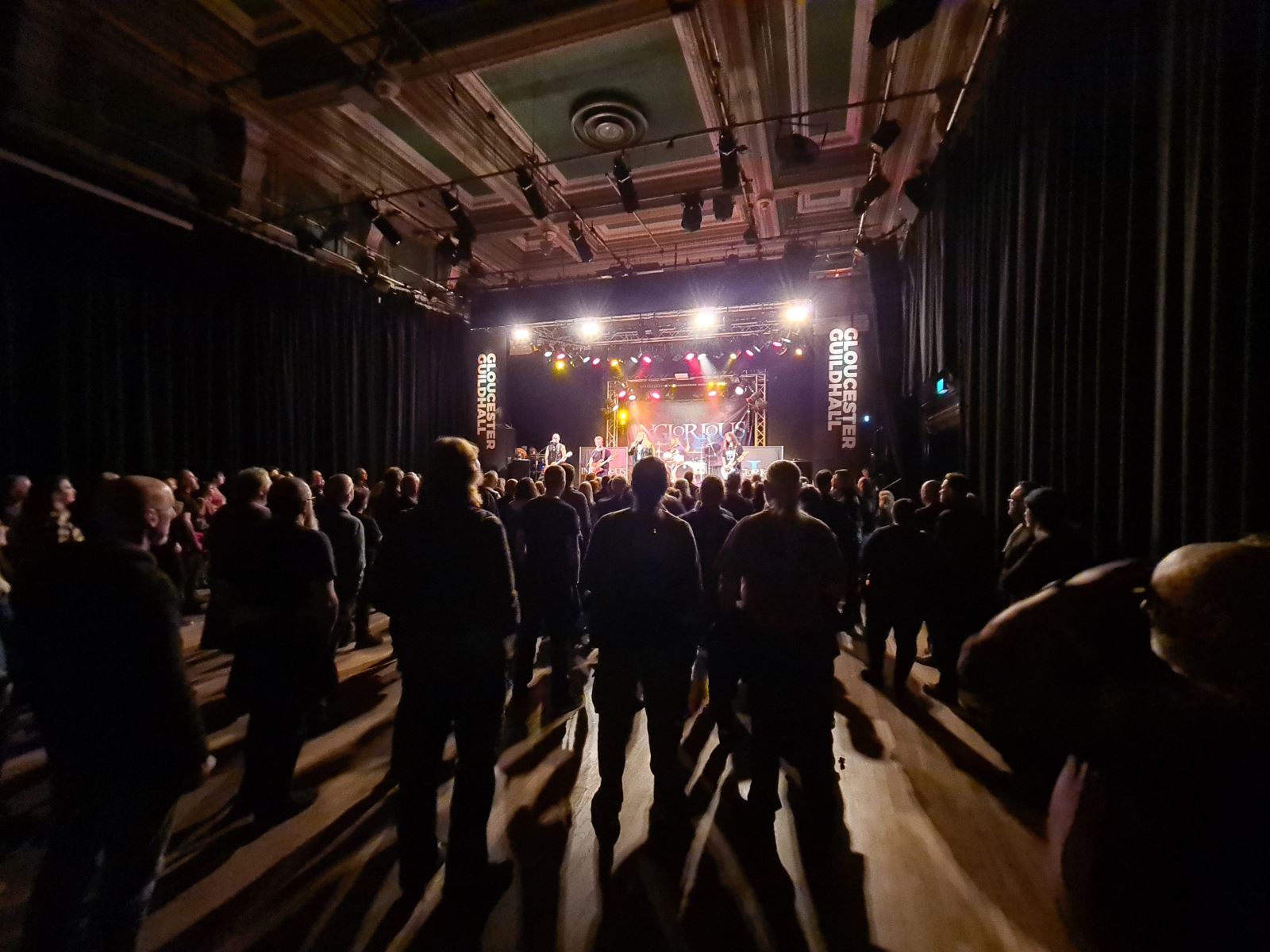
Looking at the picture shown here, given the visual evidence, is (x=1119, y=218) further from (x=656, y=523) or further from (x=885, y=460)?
(x=885, y=460)

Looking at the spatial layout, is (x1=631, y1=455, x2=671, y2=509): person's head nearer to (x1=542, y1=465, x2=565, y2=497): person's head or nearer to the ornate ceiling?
(x1=542, y1=465, x2=565, y2=497): person's head

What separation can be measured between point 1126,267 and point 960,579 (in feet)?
6.70

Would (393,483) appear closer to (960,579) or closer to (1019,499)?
(960,579)

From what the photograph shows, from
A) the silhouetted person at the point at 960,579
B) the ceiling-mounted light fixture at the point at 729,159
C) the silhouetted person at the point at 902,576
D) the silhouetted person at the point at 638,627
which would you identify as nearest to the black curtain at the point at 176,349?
the ceiling-mounted light fixture at the point at 729,159

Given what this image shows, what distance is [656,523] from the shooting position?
2426 millimetres

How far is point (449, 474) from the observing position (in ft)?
6.47

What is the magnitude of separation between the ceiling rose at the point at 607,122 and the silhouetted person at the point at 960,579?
5210mm

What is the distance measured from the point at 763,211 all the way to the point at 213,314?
758 centimetres

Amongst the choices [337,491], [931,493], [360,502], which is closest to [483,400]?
[360,502]

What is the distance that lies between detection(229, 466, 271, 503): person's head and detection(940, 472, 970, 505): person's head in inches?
164

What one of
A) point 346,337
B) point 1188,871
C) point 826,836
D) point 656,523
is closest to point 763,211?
point 346,337

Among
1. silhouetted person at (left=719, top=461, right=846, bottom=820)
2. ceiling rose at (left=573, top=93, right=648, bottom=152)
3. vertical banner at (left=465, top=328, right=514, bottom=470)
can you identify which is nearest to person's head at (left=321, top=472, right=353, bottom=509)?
silhouetted person at (left=719, top=461, right=846, bottom=820)

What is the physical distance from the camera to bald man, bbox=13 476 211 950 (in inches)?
56.4

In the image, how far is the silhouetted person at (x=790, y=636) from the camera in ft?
7.70
